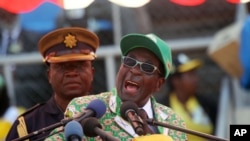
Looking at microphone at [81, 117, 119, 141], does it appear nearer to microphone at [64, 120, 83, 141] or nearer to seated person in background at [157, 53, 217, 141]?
microphone at [64, 120, 83, 141]

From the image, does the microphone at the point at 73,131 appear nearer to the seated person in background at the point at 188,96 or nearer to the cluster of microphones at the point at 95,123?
the cluster of microphones at the point at 95,123

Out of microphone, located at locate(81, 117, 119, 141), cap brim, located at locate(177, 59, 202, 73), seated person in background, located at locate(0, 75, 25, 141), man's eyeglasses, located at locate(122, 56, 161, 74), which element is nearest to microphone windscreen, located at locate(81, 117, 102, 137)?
microphone, located at locate(81, 117, 119, 141)

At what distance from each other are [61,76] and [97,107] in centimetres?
142

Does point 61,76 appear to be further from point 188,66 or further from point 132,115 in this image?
point 188,66

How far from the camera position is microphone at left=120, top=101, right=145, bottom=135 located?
4.07 meters

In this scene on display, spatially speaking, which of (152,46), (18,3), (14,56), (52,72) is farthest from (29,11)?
(152,46)

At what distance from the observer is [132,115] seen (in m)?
4.17

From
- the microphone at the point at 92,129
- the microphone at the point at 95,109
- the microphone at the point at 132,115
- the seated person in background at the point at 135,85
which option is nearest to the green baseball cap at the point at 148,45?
the seated person in background at the point at 135,85

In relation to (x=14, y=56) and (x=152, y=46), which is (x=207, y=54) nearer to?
(x=14, y=56)

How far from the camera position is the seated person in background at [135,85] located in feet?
14.8

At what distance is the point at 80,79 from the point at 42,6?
2473 mm

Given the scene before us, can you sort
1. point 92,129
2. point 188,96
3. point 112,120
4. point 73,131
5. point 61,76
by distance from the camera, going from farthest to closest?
point 188,96
point 61,76
point 112,120
point 92,129
point 73,131

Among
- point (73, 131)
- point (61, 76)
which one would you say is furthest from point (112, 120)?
point (61, 76)

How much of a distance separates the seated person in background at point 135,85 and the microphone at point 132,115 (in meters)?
0.23
